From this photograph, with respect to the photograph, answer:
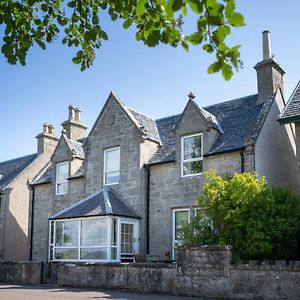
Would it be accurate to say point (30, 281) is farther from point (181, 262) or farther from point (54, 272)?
→ point (181, 262)

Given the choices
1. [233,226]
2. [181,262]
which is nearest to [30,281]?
[181,262]

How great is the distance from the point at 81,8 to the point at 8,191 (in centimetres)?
2509

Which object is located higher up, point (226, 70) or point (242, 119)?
point (242, 119)

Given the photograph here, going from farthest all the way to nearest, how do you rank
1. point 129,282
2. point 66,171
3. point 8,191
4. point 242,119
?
point 8,191
point 66,171
point 242,119
point 129,282

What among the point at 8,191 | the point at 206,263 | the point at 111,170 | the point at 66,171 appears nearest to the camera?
the point at 206,263

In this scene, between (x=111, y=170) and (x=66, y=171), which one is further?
(x=66, y=171)

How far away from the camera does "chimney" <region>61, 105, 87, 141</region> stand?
30656 millimetres

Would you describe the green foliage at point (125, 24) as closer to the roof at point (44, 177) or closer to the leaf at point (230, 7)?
the leaf at point (230, 7)

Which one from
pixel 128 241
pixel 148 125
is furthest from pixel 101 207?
pixel 148 125

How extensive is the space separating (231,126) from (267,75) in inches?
117

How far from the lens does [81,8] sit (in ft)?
24.7

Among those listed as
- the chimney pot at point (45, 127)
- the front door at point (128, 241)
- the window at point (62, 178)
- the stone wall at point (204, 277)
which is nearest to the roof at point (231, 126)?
the front door at point (128, 241)

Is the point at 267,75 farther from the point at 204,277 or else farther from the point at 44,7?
the point at 44,7

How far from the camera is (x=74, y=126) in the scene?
1216 inches
